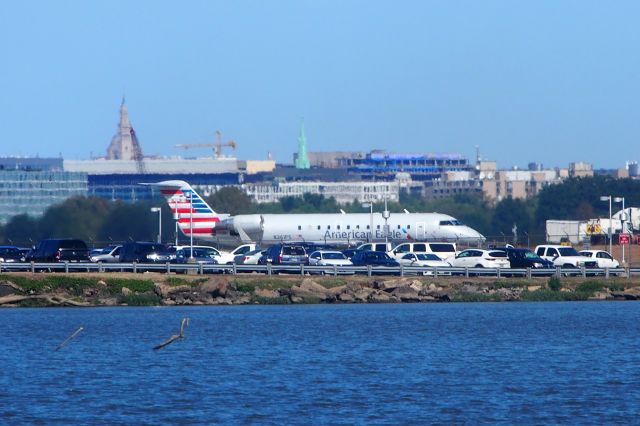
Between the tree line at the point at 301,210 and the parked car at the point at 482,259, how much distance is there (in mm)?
29365

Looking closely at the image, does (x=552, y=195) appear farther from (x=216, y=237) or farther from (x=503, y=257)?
(x=503, y=257)

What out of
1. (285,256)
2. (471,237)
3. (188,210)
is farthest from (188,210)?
(285,256)

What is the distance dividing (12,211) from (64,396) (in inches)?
5476

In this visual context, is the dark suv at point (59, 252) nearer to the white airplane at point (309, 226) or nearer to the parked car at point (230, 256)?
the parked car at point (230, 256)

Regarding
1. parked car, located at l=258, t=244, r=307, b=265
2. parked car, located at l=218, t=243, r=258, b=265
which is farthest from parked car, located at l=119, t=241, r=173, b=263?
parked car, located at l=258, t=244, r=307, b=265

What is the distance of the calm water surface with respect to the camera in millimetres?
34812

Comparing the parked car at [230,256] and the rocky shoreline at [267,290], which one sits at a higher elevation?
the parked car at [230,256]

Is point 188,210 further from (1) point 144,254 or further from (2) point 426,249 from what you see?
(2) point 426,249

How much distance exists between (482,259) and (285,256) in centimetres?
1017

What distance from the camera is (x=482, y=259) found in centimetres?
7081

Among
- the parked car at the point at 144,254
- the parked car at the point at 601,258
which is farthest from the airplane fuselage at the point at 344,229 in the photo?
the parked car at the point at 144,254

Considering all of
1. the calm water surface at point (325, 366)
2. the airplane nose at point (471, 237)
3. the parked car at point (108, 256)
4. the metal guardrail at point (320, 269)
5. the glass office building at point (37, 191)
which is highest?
→ the glass office building at point (37, 191)

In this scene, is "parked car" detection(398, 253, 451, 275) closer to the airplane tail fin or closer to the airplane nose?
the airplane nose

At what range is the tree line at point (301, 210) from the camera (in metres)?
110
